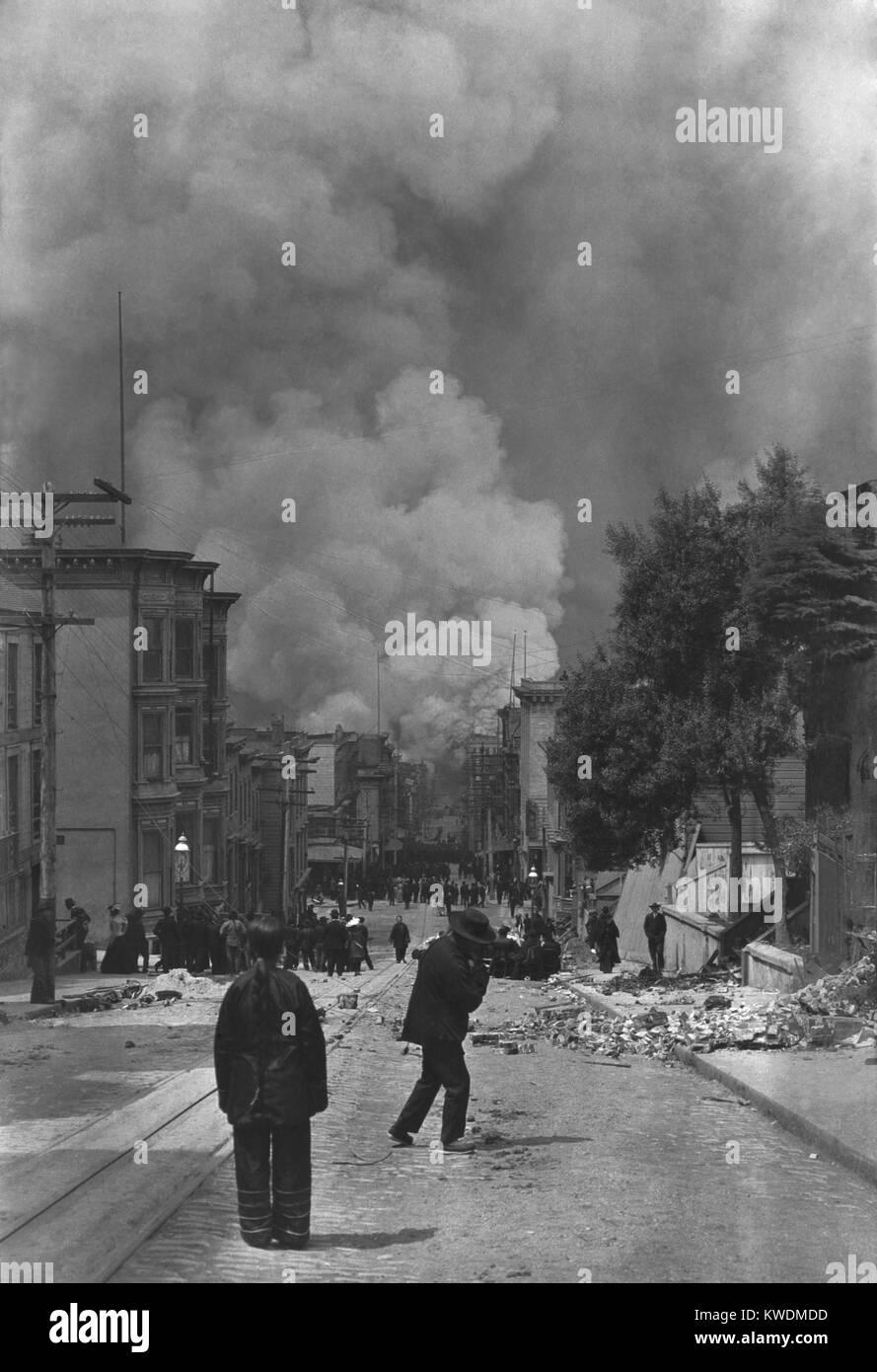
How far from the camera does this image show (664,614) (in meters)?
31.5

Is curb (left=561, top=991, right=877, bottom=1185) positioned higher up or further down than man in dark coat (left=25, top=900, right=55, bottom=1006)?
further down

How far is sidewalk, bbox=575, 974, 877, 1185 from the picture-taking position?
11.4 metres

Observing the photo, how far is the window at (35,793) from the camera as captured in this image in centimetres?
3362

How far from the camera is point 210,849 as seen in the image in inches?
1190

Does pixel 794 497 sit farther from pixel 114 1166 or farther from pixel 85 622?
pixel 114 1166

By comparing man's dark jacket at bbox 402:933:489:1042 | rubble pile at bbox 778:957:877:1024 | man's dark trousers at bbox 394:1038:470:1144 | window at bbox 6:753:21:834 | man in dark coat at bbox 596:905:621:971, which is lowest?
man in dark coat at bbox 596:905:621:971

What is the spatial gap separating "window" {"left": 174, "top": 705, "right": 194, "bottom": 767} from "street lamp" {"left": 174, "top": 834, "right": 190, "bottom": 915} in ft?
4.17

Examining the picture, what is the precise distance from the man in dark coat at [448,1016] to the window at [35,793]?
75.4 ft

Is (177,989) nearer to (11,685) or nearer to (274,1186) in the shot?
(11,685)

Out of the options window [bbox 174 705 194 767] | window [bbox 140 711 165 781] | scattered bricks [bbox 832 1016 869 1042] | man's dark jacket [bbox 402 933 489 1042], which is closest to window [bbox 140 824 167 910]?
window [bbox 140 711 165 781]

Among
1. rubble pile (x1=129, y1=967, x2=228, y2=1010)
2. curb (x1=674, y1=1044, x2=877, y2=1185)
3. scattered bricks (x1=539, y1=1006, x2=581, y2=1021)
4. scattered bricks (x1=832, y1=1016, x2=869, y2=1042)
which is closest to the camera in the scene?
curb (x1=674, y1=1044, x2=877, y2=1185)

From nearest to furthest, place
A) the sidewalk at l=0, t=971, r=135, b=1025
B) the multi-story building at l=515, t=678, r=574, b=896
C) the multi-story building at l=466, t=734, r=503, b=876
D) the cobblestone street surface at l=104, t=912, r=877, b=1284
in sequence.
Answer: the cobblestone street surface at l=104, t=912, r=877, b=1284 < the sidewalk at l=0, t=971, r=135, b=1025 < the multi-story building at l=466, t=734, r=503, b=876 < the multi-story building at l=515, t=678, r=574, b=896

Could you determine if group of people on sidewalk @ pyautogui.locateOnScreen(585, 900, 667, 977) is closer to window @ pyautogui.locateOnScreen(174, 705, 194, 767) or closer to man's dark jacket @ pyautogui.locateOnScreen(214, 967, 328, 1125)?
window @ pyautogui.locateOnScreen(174, 705, 194, 767)
